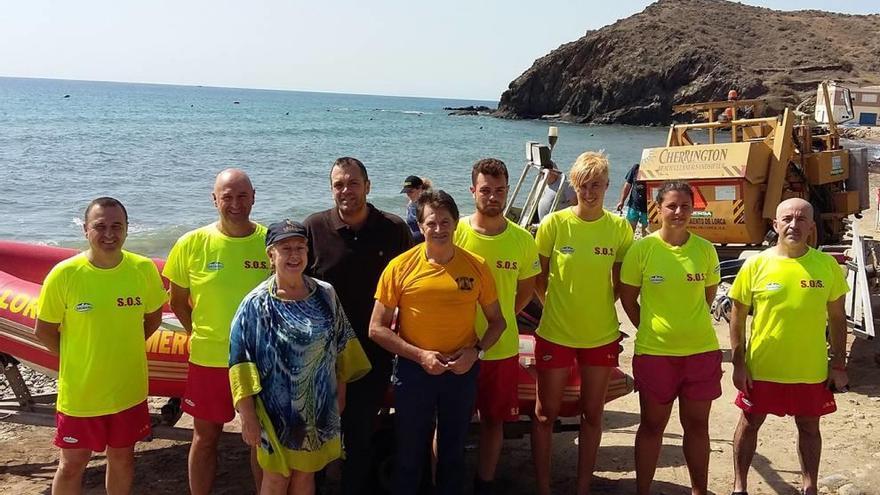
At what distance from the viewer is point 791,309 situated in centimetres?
392

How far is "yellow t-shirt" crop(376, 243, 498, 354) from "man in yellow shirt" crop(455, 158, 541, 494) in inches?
12.6

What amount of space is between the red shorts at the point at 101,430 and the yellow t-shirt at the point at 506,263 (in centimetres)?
180

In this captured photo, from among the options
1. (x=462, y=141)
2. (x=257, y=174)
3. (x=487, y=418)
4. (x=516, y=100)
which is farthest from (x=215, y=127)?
(x=487, y=418)

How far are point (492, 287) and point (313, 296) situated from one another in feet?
2.98

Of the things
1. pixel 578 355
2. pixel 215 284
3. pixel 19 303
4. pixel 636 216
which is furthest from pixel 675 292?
pixel 636 216

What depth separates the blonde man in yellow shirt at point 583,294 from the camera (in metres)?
3.97

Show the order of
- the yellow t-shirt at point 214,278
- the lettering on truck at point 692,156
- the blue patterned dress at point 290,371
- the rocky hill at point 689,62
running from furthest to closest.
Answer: the rocky hill at point 689,62, the lettering on truck at point 692,156, the yellow t-shirt at point 214,278, the blue patterned dress at point 290,371

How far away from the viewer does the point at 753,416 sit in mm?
4098

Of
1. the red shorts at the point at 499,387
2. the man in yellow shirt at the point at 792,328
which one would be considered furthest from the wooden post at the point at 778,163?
the red shorts at the point at 499,387

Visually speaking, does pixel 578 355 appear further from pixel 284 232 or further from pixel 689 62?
pixel 689 62

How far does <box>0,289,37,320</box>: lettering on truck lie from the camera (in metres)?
4.68

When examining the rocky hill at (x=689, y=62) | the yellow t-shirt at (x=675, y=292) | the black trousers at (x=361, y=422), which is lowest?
the black trousers at (x=361, y=422)

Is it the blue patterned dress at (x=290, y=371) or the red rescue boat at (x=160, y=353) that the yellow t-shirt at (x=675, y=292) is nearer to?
the red rescue boat at (x=160, y=353)

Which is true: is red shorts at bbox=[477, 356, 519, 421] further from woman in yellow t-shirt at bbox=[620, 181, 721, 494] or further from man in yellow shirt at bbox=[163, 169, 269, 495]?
man in yellow shirt at bbox=[163, 169, 269, 495]
